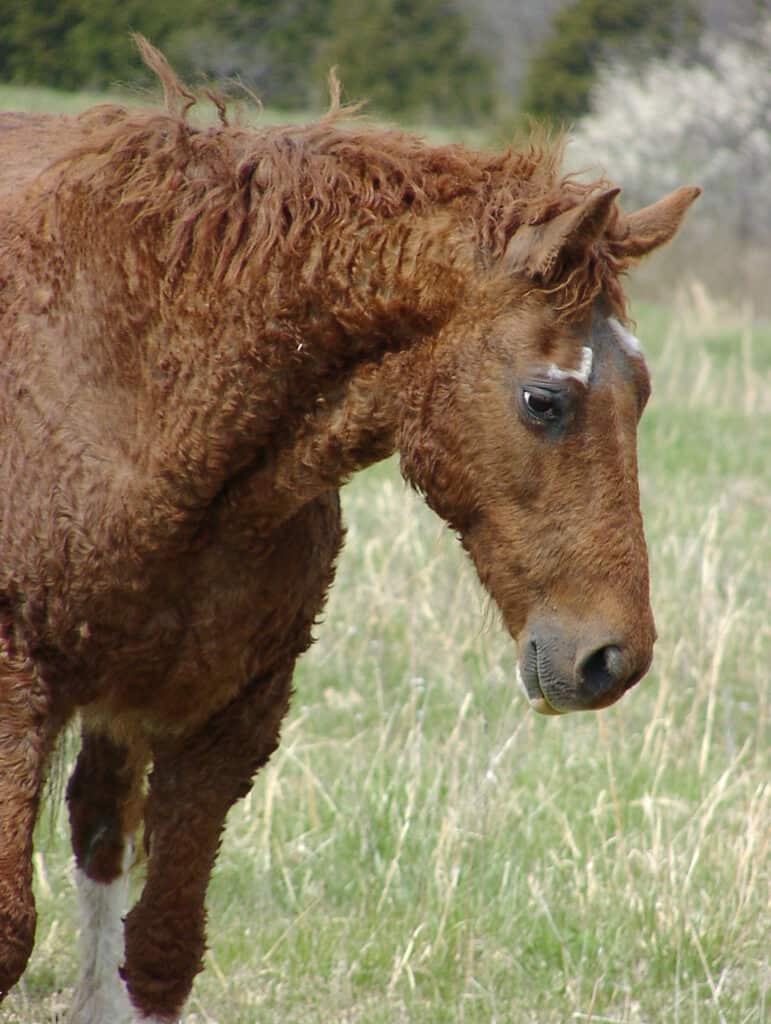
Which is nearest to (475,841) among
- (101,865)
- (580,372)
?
(101,865)

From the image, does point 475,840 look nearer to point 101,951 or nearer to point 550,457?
point 101,951

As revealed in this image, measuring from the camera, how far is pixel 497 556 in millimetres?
2666

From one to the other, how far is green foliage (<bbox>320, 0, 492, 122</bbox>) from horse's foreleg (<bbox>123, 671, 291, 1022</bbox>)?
17.9m

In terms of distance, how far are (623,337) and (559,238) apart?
0.77 feet

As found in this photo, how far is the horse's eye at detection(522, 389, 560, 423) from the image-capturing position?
257cm

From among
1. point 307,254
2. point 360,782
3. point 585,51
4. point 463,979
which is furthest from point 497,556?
point 585,51

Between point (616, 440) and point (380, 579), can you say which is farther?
point (380, 579)

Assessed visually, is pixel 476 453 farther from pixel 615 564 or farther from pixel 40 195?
pixel 40 195

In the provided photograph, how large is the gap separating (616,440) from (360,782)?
2.32 m

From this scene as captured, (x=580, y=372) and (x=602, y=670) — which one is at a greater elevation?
(x=580, y=372)

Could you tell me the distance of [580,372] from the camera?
8.47ft

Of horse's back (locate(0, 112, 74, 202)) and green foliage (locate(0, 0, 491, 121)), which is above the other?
horse's back (locate(0, 112, 74, 202))

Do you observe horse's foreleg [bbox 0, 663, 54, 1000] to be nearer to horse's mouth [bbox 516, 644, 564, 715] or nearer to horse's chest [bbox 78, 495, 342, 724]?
horse's chest [bbox 78, 495, 342, 724]

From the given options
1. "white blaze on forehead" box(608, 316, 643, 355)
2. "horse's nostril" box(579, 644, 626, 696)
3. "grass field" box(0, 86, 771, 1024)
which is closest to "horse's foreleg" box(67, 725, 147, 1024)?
"grass field" box(0, 86, 771, 1024)
